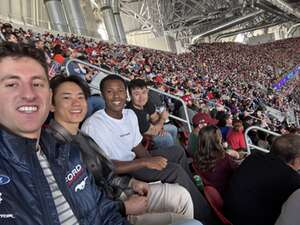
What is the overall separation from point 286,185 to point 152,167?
36.7 inches

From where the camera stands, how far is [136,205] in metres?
2.40

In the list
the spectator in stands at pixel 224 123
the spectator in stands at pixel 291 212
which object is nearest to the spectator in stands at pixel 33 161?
the spectator in stands at pixel 291 212

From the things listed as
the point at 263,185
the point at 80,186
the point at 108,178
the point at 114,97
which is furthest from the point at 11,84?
the point at 263,185

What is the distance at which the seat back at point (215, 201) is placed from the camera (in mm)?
3035

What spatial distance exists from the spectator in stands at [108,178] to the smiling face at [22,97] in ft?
1.79

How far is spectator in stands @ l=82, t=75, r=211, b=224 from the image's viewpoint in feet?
9.46

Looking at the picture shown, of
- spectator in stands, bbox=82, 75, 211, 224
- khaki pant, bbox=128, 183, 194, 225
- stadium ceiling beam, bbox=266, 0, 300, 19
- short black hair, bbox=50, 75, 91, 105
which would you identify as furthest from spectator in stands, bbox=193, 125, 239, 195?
stadium ceiling beam, bbox=266, 0, 300, 19

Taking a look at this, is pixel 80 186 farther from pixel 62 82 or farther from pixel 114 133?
pixel 114 133

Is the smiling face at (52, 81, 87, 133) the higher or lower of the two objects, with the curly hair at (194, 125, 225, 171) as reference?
higher

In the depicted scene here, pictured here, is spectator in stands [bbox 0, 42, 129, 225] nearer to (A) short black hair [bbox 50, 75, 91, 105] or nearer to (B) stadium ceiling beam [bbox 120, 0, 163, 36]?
(A) short black hair [bbox 50, 75, 91, 105]

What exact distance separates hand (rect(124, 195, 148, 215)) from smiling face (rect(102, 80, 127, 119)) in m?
0.90

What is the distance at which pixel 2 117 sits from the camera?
165 cm

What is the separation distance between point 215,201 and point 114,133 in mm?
968

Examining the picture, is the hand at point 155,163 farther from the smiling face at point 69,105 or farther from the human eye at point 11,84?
the human eye at point 11,84
